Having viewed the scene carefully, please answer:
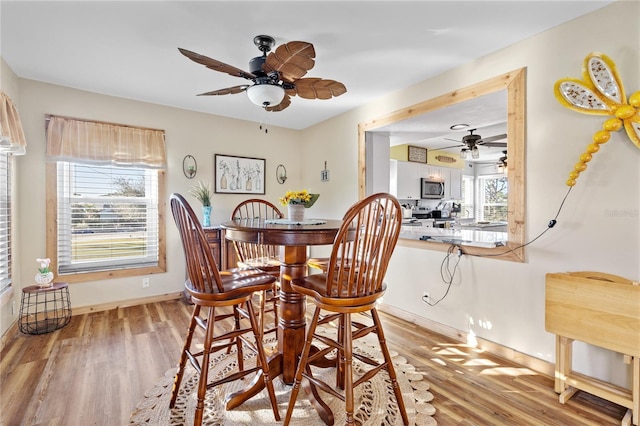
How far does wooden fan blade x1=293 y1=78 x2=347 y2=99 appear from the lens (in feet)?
6.97

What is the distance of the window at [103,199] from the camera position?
10.4 ft

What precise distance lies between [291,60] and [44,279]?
119 inches

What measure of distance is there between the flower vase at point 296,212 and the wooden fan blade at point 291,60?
33.5 inches

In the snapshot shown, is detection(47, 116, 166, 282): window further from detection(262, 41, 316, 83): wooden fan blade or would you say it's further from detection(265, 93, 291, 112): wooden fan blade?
detection(262, 41, 316, 83): wooden fan blade

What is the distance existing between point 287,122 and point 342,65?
1.93 meters

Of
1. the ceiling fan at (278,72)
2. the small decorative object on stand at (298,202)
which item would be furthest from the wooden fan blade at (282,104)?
the small decorative object on stand at (298,202)

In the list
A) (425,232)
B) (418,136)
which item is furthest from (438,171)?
(425,232)

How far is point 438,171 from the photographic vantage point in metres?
6.49

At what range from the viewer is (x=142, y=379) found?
203cm

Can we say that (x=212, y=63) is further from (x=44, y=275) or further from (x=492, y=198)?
(x=492, y=198)

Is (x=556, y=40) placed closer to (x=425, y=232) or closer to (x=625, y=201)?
(x=625, y=201)

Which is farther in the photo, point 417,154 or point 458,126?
point 417,154

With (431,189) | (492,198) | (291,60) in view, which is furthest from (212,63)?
(492,198)

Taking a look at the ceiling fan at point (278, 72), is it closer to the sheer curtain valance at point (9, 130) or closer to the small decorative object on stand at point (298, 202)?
the small decorative object on stand at point (298, 202)
